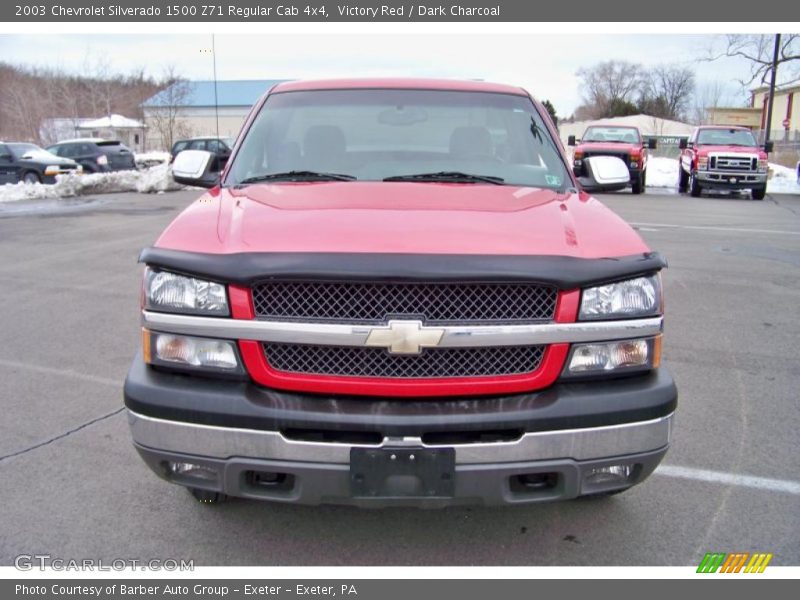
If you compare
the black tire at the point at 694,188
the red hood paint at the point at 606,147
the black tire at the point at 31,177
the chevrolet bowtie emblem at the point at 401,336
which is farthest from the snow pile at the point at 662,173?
the chevrolet bowtie emblem at the point at 401,336

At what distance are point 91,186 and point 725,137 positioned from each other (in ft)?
61.7

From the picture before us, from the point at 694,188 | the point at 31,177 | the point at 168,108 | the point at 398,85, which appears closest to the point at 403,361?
the point at 398,85

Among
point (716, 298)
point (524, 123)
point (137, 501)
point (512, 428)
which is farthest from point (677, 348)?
point (137, 501)

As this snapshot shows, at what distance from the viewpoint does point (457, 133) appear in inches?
149

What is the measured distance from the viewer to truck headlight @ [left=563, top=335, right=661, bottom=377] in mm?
2465

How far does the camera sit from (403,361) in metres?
2.40

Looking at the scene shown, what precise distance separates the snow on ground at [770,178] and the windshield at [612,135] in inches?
228

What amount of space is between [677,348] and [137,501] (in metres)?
4.24

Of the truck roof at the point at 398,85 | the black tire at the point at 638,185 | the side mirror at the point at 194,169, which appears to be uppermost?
the truck roof at the point at 398,85

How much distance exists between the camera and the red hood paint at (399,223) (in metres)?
2.45

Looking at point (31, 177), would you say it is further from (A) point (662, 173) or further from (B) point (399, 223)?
(A) point (662, 173)

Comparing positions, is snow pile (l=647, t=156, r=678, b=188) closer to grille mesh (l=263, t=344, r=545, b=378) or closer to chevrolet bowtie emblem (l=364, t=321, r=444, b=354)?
grille mesh (l=263, t=344, r=545, b=378)

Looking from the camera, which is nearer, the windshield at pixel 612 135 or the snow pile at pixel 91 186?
the snow pile at pixel 91 186

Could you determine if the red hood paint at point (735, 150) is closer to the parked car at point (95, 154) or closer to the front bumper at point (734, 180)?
the front bumper at point (734, 180)
